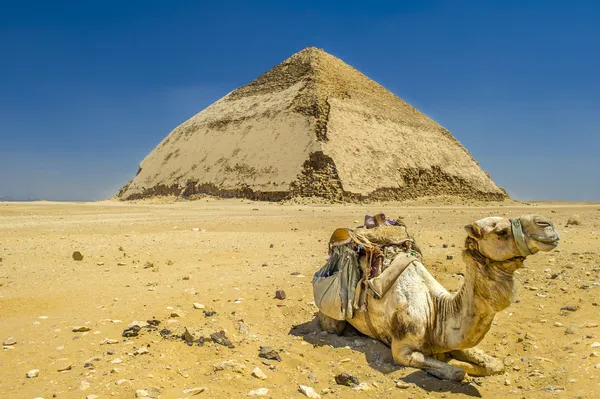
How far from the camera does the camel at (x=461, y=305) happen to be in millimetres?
2754

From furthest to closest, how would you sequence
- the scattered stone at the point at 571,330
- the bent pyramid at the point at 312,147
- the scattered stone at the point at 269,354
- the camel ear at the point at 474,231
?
the bent pyramid at the point at 312,147, the scattered stone at the point at 571,330, the scattered stone at the point at 269,354, the camel ear at the point at 474,231

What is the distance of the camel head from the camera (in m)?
2.54

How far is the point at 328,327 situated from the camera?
445 centimetres

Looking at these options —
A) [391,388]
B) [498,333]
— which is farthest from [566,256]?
[391,388]

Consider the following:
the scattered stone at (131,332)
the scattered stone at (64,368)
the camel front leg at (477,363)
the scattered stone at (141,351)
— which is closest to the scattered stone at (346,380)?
the camel front leg at (477,363)

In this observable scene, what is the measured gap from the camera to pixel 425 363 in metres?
3.44

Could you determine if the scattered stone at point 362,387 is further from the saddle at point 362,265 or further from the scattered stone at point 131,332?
the scattered stone at point 131,332

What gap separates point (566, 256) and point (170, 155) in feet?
155

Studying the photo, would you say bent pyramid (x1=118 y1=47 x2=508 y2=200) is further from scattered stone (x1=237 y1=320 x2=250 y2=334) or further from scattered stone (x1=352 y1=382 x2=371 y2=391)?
scattered stone (x1=352 y1=382 x2=371 y2=391)

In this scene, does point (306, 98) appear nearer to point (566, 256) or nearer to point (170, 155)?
point (170, 155)

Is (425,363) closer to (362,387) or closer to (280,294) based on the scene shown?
(362,387)

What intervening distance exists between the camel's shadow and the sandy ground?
0.01 metres

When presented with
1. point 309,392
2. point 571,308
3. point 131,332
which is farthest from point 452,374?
point 131,332

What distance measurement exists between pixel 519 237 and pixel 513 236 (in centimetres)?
6
